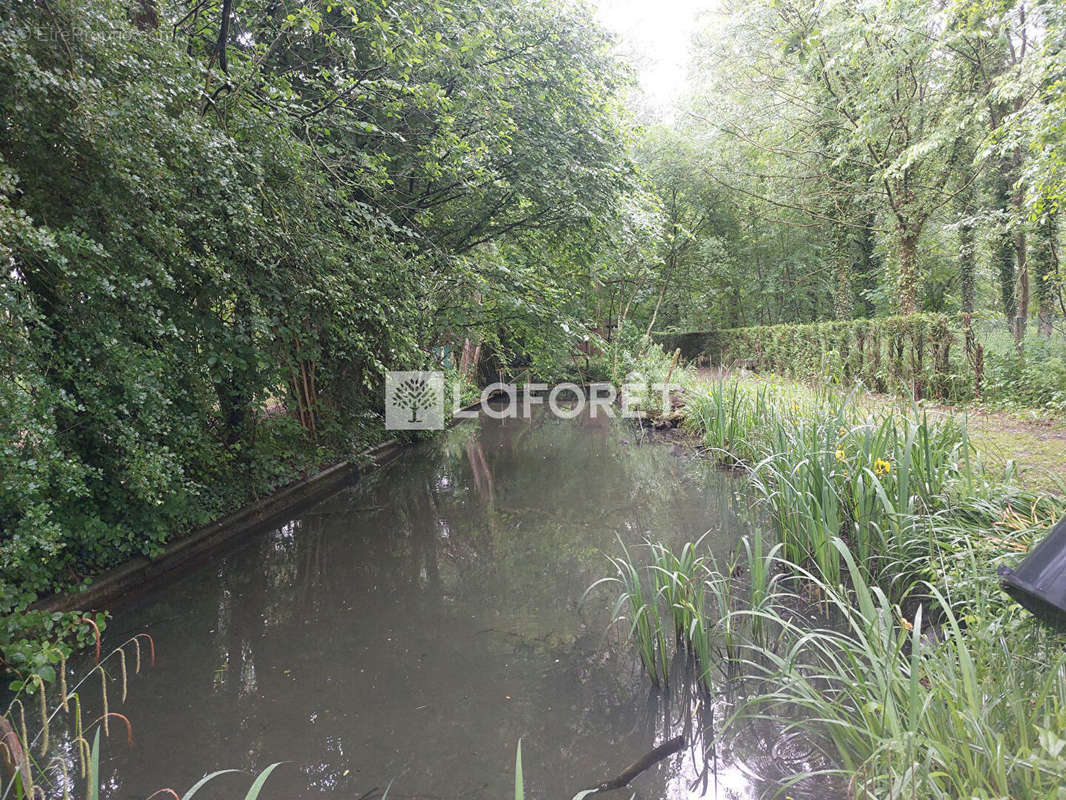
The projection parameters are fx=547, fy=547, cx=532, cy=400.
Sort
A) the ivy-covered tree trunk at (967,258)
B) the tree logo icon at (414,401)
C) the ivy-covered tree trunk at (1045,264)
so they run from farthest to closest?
1. the ivy-covered tree trunk at (967,258)
2. the ivy-covered tree trunk at (1045,264)
3. the tree logo icon at (414,401)

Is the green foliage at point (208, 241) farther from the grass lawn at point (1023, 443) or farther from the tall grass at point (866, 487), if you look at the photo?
the grass lawn at point (1023, 443)

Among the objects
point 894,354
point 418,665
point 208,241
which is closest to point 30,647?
point 418,665

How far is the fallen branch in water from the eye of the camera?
1.80 m

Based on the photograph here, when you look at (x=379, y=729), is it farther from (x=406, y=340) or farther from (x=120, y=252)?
(x=406, y=340)

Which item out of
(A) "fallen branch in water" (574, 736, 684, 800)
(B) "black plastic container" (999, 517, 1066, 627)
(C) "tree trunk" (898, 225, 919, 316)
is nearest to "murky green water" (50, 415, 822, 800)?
(A) "fallen branch in water" (574, 736, 684, 800)

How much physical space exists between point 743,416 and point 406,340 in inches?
134

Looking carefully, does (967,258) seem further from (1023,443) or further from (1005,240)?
(1023,443)

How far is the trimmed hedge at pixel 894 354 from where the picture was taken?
6.24 m

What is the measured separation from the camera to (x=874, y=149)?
1006 cm

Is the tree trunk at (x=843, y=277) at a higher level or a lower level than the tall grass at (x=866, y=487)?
higher

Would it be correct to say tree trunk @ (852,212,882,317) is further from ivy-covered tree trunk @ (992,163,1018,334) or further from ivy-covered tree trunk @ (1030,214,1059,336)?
ivy-covered tree trunk @ (1030,214,1059,336)

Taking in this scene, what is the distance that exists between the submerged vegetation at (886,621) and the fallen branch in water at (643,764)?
19 cm

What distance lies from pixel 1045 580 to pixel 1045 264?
9.72 metres

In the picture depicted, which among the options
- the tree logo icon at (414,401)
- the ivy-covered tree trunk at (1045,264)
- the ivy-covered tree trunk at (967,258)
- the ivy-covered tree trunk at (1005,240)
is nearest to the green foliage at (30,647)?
the tree logo icon at (414,401)
